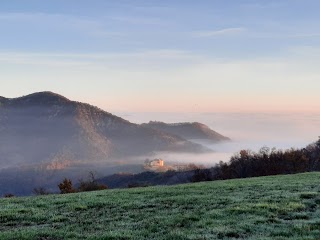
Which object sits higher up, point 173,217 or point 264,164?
point 264,164

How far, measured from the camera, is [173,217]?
712 inches

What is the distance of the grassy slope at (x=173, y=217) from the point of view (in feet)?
50.2

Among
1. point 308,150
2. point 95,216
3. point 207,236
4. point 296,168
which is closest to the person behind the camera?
point 207,236

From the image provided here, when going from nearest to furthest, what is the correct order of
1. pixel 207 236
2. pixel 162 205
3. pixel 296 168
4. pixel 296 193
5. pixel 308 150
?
pixel 207 236
pixel 162 205
pixel 296 193
pixel 296 168
pixel 308 150

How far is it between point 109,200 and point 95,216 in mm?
4721

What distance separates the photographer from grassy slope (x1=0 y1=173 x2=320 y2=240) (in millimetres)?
15297

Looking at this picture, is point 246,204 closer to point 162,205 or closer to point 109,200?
point 162,205

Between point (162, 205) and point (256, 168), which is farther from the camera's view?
point (256, 168)

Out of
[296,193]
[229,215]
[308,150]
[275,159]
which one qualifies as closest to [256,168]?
[275,159]

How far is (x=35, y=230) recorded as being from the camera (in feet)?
54.1

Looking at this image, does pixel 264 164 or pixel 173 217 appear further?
pixel 264 164

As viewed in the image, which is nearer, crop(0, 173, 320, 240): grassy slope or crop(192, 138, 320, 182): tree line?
crop(0, 173, 320, 240): grassy slope

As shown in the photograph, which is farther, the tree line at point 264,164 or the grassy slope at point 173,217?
the tree line at point 264,164

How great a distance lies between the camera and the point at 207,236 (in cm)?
1462
